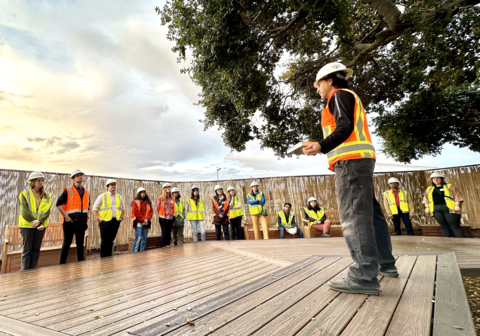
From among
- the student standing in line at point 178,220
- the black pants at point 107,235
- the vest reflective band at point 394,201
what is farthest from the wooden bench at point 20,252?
the vest reflective band at point 394,201

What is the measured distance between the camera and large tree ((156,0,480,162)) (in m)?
6.42

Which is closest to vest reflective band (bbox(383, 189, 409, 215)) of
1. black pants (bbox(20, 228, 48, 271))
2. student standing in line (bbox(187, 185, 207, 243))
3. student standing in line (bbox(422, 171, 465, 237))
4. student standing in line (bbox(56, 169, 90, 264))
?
student standing in line (bbox(422, 171, 465, 237))

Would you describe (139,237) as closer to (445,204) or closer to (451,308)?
(451,308)

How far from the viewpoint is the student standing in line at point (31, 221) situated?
179 inches

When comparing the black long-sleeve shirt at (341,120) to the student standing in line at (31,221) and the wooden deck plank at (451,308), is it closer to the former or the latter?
the wooden deck plank at (451,308)

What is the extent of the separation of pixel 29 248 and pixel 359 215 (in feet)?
17.5

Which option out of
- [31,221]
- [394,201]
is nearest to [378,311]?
[31,221]

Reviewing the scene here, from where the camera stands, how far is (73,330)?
1.65 m

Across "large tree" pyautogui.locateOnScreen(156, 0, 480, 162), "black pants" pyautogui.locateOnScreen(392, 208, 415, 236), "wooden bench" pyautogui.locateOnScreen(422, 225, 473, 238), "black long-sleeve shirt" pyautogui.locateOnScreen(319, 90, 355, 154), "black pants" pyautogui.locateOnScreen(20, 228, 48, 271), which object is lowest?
"wooden bench" pyautogui.locateOnScreen(422, 225, 473, 238)

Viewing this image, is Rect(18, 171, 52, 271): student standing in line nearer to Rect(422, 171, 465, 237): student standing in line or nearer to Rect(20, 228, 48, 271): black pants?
Rect(20, 228, 48, 271): black pants

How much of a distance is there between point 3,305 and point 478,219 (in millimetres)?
12489

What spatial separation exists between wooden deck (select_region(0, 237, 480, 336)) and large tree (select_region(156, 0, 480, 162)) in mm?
5496

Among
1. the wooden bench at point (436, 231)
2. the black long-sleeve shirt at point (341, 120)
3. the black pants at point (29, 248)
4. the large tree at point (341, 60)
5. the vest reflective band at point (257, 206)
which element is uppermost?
the large tree at point (341, 60)

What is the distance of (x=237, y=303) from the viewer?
1.86 meters
